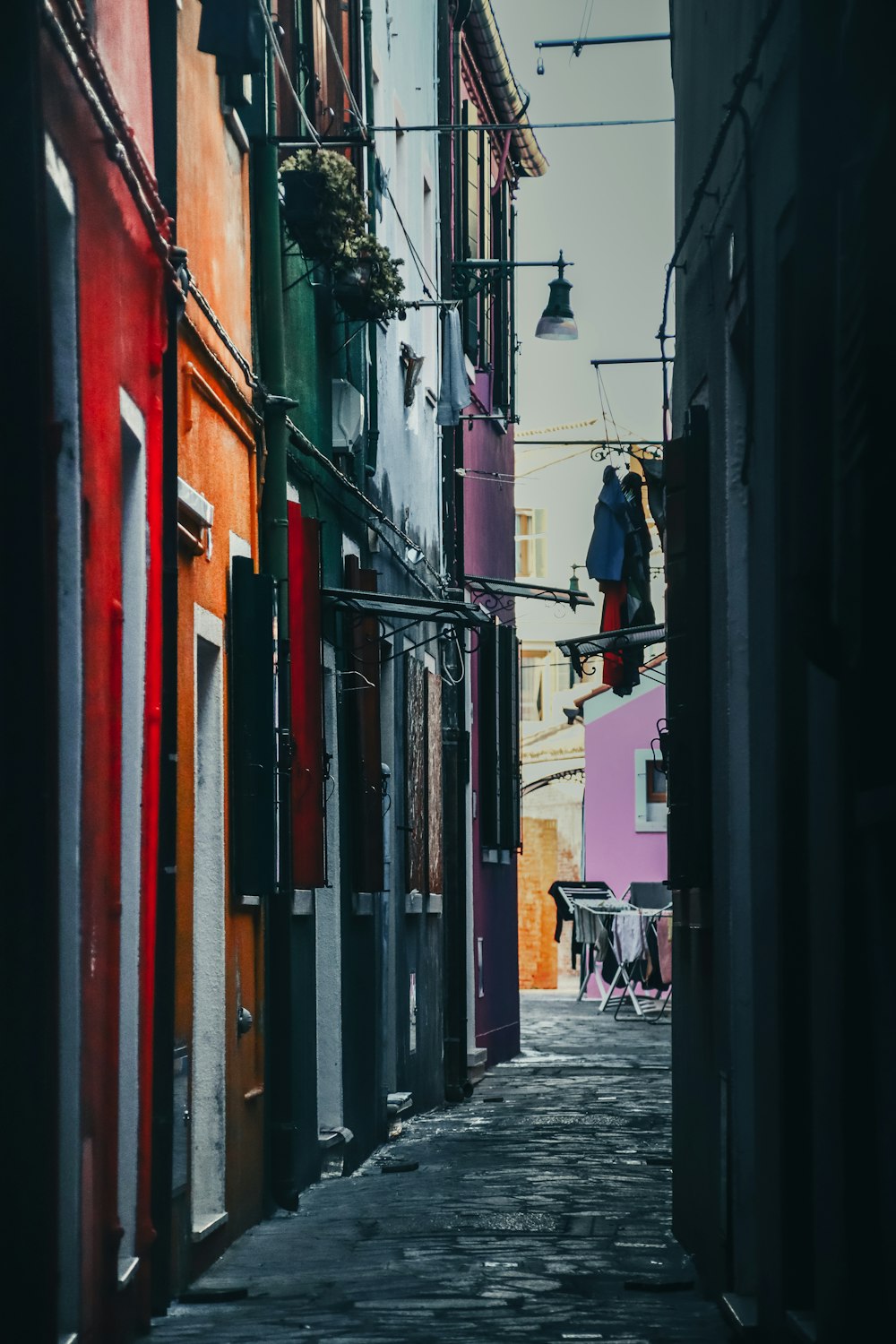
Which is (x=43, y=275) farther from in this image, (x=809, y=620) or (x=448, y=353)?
(x=448, y=353)

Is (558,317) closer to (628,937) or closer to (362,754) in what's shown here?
(362,754)

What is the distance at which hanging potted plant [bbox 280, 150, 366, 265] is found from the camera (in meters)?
10.8

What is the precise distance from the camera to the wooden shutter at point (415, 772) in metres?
14.7

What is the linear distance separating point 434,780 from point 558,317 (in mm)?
5388

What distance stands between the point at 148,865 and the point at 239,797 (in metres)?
2.23

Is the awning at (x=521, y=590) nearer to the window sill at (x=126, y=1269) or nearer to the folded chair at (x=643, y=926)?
the folded chair at (x=643, y=926)

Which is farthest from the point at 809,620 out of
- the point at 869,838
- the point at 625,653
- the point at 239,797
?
the point at 625,653

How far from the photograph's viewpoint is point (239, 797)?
365 inches

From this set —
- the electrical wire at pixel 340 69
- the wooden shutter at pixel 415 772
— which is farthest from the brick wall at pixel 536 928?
the electrical wire at pixel 340 69

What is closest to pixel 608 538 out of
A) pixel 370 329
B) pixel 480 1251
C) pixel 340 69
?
pixel 370 329

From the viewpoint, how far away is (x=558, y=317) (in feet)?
65.0

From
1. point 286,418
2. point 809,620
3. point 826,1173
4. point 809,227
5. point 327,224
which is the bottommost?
point 826,1173

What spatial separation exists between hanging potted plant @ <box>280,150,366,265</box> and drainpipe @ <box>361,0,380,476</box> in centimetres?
249

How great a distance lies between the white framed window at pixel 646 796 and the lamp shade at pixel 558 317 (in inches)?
753
